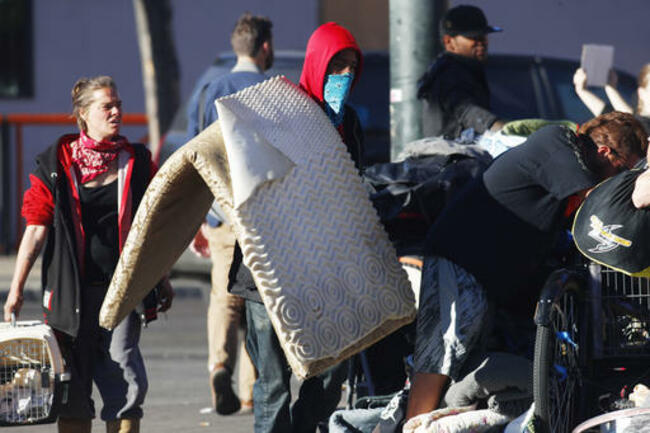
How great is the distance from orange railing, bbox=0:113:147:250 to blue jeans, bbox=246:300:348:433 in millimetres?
11841

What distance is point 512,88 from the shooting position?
10484 millimetres

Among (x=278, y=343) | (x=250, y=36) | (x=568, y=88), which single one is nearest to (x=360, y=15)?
(x=568, y=88)

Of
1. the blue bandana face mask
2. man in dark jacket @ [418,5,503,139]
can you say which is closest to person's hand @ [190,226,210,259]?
man in dark jacket @ [418,5,503,139]

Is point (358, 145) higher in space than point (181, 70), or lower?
higher

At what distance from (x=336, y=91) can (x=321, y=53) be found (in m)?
0.17

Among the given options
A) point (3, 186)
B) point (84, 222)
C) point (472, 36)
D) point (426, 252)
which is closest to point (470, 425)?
point (426, 252)

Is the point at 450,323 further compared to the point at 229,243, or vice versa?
the point at 229,243

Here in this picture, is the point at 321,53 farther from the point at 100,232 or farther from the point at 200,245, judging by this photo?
the point at 200,245

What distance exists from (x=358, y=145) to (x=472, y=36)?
1695 millimetres

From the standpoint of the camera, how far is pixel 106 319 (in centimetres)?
502

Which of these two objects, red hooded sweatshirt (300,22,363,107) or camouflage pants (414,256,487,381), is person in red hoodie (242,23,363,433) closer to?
red hooded sweatshirt (300,22,363,107)

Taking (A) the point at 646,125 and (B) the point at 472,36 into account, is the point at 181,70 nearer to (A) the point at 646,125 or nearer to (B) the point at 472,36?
(B) the point at 472,36

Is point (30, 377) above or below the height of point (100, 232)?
below

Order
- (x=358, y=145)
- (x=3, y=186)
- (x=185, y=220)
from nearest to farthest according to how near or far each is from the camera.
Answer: (x=185, y=220)
(x=358, y=145)
(x=3, y=186)
